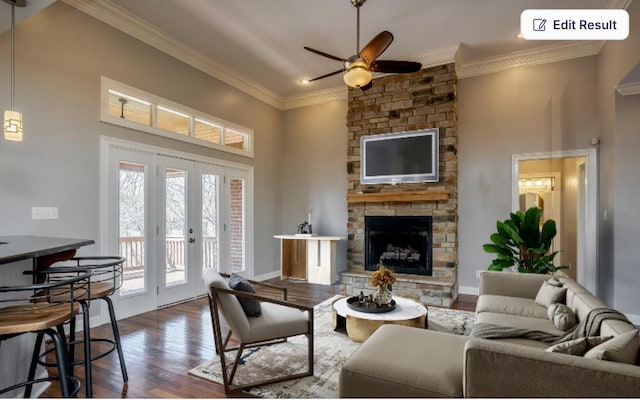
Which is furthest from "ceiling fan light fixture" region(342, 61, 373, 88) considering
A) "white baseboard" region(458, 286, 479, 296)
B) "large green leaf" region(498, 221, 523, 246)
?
"white baseboard" region(458, 286, 479, 296)

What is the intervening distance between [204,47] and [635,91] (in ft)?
17.8

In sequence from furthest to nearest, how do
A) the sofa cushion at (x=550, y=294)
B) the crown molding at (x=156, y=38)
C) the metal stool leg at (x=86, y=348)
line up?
the crown molding at (x=156, y=38) < the sofa cushion at (x=550, y=294) < the metal stool leg at (x=86, y=348)

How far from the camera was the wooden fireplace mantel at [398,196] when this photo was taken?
16.4 feet

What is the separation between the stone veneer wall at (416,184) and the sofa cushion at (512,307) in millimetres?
1529

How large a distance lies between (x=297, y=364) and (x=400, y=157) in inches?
144

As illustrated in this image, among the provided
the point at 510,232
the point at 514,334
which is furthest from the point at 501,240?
the point at 514,334

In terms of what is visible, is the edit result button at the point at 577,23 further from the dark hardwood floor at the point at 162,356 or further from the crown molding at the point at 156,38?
the crown molding at the point at 156,38

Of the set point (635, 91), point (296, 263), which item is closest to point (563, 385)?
point (635, 91)

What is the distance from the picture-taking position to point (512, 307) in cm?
287

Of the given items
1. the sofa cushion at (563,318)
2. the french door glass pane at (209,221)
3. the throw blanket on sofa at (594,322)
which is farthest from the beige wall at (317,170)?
the throw blanket on sofa at (594,322)

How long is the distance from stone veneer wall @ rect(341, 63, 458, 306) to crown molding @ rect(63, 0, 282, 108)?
2.03 m

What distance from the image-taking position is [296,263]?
624cm

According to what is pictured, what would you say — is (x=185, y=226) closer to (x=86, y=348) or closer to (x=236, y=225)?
(x=236, y=225)

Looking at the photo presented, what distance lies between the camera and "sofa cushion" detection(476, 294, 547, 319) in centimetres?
277
